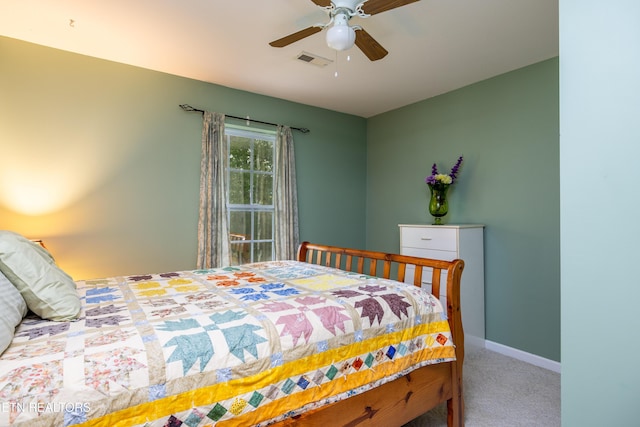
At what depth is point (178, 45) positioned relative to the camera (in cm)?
260

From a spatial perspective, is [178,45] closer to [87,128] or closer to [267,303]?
[87,128]

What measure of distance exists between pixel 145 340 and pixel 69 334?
0.99 ft

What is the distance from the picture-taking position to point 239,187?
360cm

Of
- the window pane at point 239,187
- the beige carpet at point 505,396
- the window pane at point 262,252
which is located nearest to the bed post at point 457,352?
the beige carpet at point 505,396

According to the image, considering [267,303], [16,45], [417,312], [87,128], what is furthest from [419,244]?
[16,45]

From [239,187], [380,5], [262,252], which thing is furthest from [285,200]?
[380,5]

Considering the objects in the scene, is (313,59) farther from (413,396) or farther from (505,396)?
(505,396)

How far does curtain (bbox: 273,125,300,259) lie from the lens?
3.73 m

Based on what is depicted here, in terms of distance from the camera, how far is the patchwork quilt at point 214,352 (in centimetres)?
90

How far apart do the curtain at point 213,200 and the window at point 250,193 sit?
0.15m

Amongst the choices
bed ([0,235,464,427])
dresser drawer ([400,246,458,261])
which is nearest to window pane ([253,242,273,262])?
dresser drawer ([400,246,458,261])

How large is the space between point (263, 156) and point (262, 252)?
111 centimetres

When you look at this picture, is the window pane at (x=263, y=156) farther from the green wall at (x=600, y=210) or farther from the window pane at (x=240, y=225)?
the green wall at (x=600, y=210)

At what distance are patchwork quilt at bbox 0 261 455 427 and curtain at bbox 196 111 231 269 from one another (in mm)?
1332
